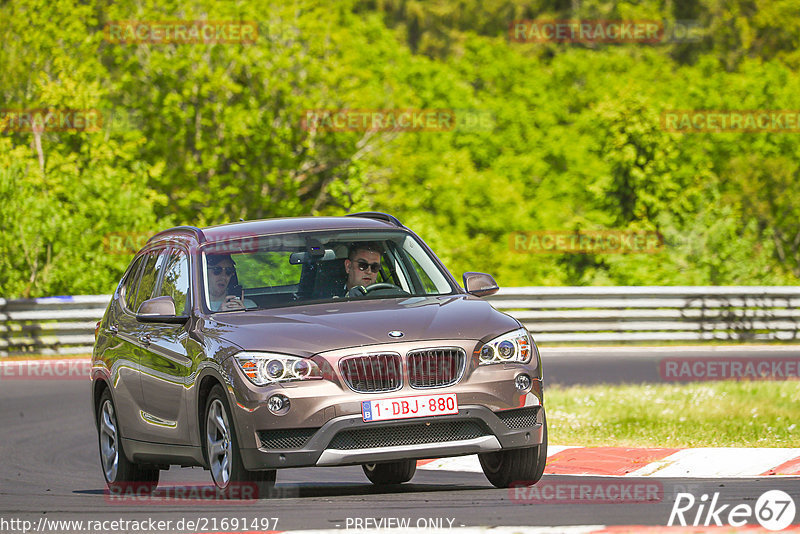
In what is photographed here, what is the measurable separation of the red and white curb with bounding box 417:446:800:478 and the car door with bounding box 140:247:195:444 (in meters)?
2.40

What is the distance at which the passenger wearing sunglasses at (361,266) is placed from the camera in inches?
367

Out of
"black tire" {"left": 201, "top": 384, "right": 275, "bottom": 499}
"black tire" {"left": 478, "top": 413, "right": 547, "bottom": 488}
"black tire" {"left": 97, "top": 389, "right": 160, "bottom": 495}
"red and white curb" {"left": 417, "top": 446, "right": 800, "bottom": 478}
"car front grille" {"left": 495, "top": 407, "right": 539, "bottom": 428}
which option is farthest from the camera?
"black tire" {"left": 97, "top": 389, "right": 160, "bottom": 495}

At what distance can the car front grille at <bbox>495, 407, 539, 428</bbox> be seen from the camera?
8.16 meters

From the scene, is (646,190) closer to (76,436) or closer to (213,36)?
(213,36)

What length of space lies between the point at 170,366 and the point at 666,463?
3.45 meters

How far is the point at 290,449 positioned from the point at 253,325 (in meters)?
0.77

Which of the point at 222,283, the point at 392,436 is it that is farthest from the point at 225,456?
the point at 222,283

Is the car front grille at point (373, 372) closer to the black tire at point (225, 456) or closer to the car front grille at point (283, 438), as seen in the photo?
the car front grille at point (283, 438)

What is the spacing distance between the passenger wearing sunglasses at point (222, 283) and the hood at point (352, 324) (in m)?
0.19

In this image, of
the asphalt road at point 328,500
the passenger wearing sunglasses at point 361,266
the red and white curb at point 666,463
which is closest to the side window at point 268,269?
the passenger wearing sunglasses at point 361,266

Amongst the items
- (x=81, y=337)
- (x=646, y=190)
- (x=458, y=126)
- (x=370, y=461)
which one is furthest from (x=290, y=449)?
(x=458, y=126)

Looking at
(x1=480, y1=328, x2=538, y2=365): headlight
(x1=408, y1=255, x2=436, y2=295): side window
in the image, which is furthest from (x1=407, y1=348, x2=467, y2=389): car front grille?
(x1=408, y1=255, x2=436, y2=295): side window

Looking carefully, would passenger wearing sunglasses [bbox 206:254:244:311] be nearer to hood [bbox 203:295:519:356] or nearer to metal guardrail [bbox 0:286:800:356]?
hood [bbox 203:295:519:356]

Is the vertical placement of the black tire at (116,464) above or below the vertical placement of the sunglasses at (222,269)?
below
